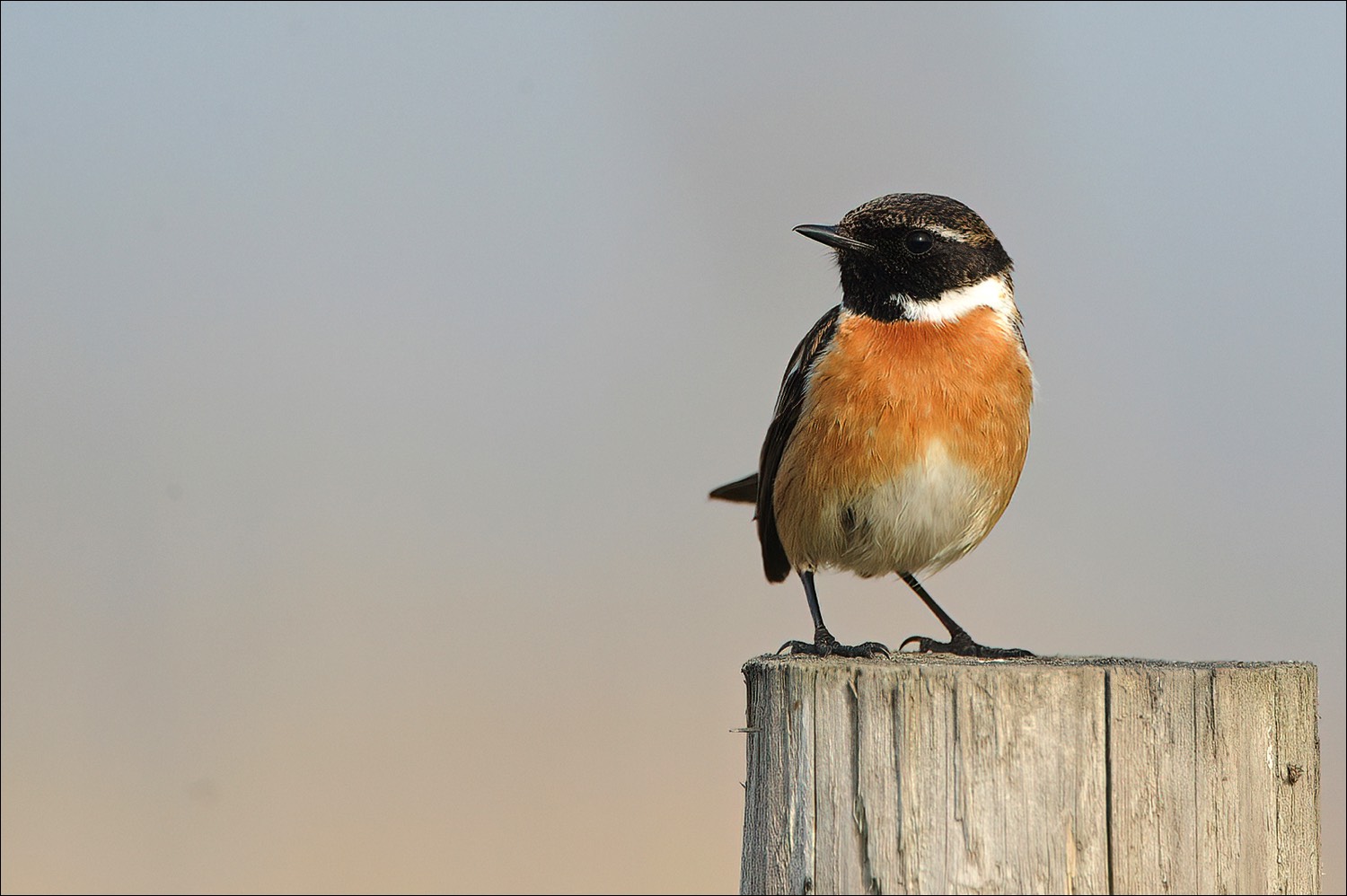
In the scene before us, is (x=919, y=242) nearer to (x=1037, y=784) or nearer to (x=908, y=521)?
(x=908, y=521)

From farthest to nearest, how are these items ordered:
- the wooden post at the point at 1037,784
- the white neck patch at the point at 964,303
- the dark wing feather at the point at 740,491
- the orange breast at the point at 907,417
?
1. the dark wing feather at the point at 740,491
2. the white neck patch at the point at 964,303
3. the orange breast at the point at 907,417
4. the wooden post at the point at 1037,784

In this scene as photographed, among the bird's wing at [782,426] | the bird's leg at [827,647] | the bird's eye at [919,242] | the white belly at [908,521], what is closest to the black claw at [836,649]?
the bird's leg at [827,647]

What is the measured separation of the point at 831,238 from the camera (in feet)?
14.9

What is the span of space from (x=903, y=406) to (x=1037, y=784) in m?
1.91

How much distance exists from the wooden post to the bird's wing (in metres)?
2.02

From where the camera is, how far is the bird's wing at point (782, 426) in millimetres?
4555

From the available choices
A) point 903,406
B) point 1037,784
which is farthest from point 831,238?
point 1037,784

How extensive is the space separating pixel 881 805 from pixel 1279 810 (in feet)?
2.65

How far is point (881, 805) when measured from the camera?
252 centimetres

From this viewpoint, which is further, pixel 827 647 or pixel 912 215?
pixel 912 215

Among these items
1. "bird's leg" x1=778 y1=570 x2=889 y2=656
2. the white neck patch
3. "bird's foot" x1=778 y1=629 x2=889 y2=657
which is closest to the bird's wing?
the white neck patch

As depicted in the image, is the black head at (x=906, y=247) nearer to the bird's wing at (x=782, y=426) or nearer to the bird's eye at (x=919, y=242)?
the bird's eye at (x=919, y=242)

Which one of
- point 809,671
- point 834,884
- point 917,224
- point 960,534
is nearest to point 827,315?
point 917,224

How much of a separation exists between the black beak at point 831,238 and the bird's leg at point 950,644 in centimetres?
129
